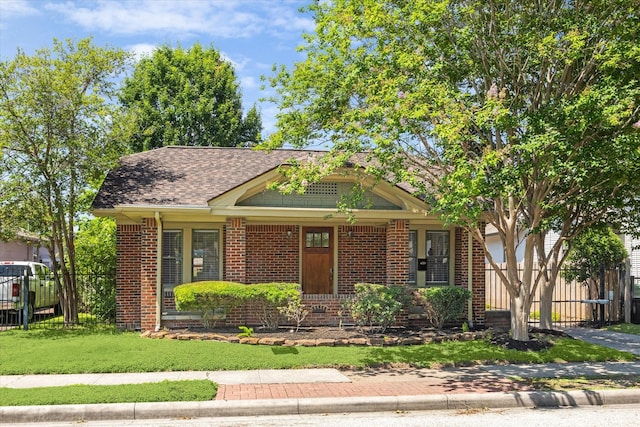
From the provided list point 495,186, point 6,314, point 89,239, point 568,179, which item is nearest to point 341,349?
point 495,186

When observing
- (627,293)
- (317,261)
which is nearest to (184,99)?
(317,261)

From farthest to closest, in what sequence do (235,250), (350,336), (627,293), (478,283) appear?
(627,293) < (478,283) < (235,250) < (350,336)

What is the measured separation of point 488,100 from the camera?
10.6m

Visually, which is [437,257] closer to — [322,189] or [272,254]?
[322,189]

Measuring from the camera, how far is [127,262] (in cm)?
1598

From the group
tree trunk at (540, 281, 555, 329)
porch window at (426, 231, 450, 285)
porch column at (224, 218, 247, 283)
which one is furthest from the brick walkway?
porch window at (426, 231, 450, 285)

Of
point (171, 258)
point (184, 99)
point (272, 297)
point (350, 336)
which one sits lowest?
point (350, 336)

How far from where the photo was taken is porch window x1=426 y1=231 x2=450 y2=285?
1669cm

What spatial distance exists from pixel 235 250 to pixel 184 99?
17.7 meters

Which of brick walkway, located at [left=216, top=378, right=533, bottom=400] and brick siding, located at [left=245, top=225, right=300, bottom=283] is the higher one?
brick siding, located at [left=245, top=225, right=300, bottom=283]

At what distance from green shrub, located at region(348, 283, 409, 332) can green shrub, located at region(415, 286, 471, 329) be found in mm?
551

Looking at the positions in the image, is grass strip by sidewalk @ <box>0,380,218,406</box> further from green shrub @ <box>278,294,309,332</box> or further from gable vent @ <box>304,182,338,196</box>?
gable vent @ <box>304,182,338,196</box>

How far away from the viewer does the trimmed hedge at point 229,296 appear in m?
13.9

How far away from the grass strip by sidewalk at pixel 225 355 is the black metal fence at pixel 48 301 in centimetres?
312
